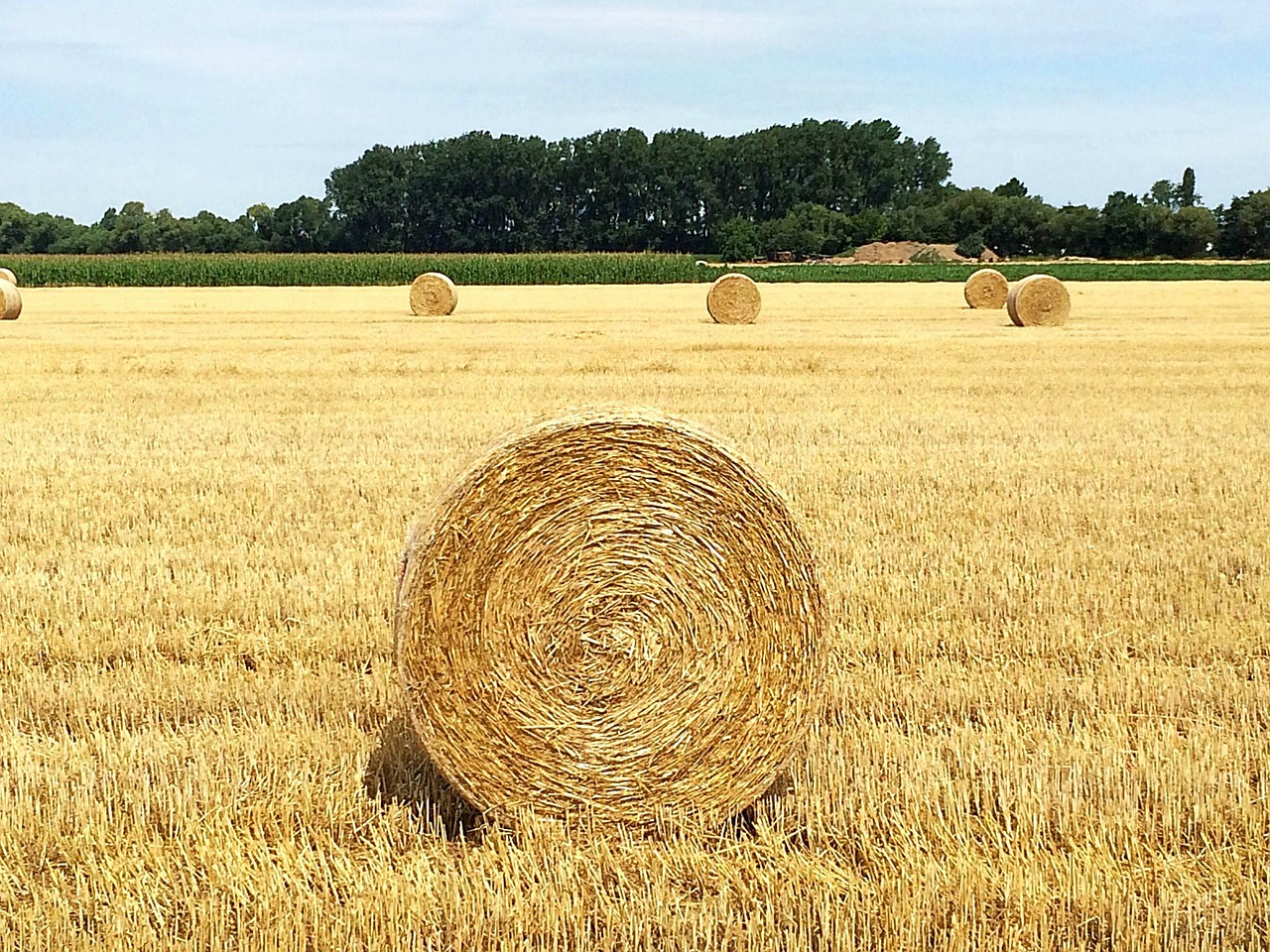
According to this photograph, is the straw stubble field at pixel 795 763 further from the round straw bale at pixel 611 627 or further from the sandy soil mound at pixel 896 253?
the sandy soil mound at pixel 896 253

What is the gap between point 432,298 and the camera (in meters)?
36.2

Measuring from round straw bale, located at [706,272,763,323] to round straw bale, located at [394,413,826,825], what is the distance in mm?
27155

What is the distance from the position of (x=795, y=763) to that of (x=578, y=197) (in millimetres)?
105179

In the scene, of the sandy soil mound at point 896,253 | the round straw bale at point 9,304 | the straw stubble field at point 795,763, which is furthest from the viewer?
the sandy soil mound at point 896,253

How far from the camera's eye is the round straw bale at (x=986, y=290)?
124 ft

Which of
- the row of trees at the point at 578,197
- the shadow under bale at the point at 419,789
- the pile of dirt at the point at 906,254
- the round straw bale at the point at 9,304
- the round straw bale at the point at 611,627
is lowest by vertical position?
A: the shadow under bale at the point at 419,789

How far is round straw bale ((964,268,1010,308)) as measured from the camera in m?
37.7

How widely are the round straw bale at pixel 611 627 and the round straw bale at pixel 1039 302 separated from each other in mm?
26114

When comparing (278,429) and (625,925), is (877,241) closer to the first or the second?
(278,429)

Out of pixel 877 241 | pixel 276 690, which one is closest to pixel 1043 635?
pixel 276 690

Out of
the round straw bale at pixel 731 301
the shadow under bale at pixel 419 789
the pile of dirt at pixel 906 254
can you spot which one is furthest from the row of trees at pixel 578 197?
the shadow under bale at pixel 419 789

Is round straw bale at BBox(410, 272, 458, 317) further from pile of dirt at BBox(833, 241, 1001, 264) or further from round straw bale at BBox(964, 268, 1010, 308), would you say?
pile of dirt at BBox(833, 241, 1001, 264)

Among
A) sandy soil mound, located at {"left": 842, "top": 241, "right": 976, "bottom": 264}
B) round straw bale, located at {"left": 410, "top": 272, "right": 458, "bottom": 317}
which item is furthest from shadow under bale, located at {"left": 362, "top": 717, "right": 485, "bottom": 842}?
sandy soil mound, located at {"left": 842, "top": 241, "right": 976, "bottom": 264}

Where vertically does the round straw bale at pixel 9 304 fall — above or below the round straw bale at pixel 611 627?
above
